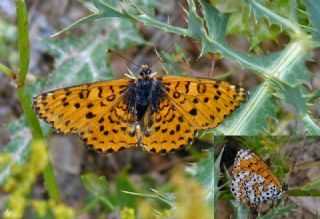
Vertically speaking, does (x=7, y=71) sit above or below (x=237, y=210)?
above

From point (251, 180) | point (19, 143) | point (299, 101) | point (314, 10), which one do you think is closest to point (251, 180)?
Result: point (251, 180)

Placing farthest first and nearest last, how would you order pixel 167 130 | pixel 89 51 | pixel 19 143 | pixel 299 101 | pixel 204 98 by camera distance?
pixel 89 51 → pixel 19 143 → pixel 167 130 → pixel 204 98 → pixel 299 101

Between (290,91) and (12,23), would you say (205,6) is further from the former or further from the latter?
(12,23)

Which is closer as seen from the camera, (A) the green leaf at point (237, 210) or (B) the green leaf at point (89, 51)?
(A) the green leaf at point (237, 210)

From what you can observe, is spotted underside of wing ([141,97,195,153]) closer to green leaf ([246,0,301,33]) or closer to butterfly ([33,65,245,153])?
butterfly ([33,65,245,153])

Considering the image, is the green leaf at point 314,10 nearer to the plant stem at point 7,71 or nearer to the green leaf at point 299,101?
the green leaf at point 299,101

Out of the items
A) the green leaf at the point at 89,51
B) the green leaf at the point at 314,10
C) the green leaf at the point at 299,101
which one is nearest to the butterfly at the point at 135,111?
the green leaf at the point at 299,101

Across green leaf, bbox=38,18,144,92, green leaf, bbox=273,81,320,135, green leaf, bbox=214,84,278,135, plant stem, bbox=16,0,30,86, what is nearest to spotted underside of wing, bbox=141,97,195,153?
green leaf, bbox=214,84,278,135

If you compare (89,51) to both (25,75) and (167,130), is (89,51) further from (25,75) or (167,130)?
(167,130)
